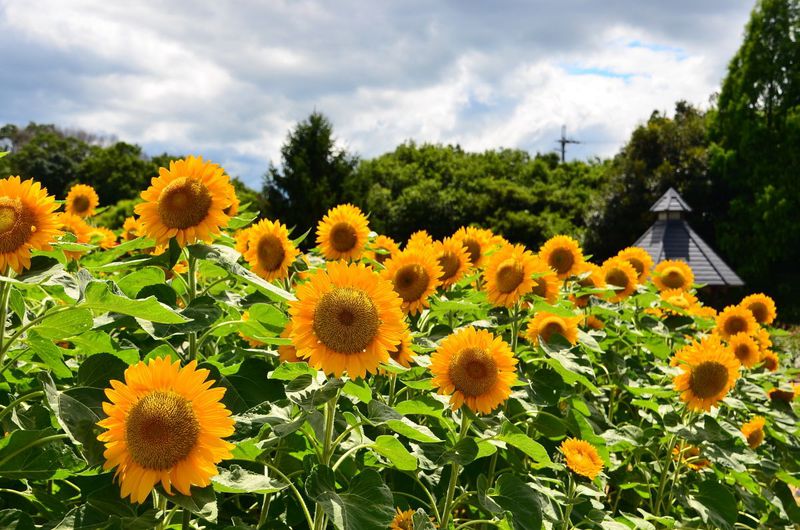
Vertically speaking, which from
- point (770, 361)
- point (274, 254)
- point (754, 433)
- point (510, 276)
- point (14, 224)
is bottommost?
point (754, 433)

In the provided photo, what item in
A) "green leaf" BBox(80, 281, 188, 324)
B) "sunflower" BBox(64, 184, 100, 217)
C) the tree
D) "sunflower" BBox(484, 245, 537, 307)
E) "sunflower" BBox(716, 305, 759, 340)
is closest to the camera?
"green leaf" BBox(80, 281, 188, 324)

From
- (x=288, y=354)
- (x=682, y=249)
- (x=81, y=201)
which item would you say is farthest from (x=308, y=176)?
(x=288, y=354)

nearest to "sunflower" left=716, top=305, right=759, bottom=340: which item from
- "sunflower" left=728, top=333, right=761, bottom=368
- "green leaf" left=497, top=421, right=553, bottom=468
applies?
"sunflower" left=728, top=333, right=761, bottom=368

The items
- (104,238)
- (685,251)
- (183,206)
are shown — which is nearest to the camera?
(183,206)

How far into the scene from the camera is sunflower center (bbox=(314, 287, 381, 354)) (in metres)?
1.72

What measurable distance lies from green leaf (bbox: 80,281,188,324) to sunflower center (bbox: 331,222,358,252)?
1.61 m

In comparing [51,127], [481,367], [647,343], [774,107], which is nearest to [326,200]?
[774,107]

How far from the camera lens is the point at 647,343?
3.86 meters

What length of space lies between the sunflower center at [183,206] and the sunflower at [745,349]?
3.52 meters

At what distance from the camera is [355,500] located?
65.6 inches

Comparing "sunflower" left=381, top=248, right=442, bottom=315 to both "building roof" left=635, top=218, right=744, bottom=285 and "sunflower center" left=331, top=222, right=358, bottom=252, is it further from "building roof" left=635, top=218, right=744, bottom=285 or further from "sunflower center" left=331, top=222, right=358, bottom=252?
"building roof" left=635, top=218, right=744, bottom=285

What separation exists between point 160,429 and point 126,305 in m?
0.28

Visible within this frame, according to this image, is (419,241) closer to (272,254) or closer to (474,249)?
(474,249)

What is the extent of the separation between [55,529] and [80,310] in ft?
1.49
